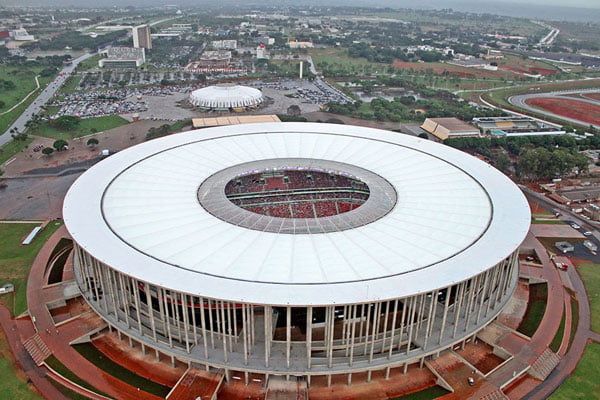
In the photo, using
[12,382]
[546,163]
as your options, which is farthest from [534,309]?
[12,382]

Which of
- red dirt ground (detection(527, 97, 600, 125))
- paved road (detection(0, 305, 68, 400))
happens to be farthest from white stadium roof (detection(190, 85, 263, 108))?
paved road (detection(0, 305, 68, 400))

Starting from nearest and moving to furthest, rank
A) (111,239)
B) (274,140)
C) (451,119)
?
(111,239)
(274,140)
(451,119)

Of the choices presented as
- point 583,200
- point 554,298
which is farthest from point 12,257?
point 583,200

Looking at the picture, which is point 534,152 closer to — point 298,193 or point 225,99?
point 298,193

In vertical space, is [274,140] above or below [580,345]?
above

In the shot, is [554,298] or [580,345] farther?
[554,298]

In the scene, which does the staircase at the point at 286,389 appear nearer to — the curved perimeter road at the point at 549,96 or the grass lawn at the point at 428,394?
the grass lawn at the point at 428,394

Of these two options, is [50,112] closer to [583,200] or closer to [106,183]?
[106,183]
